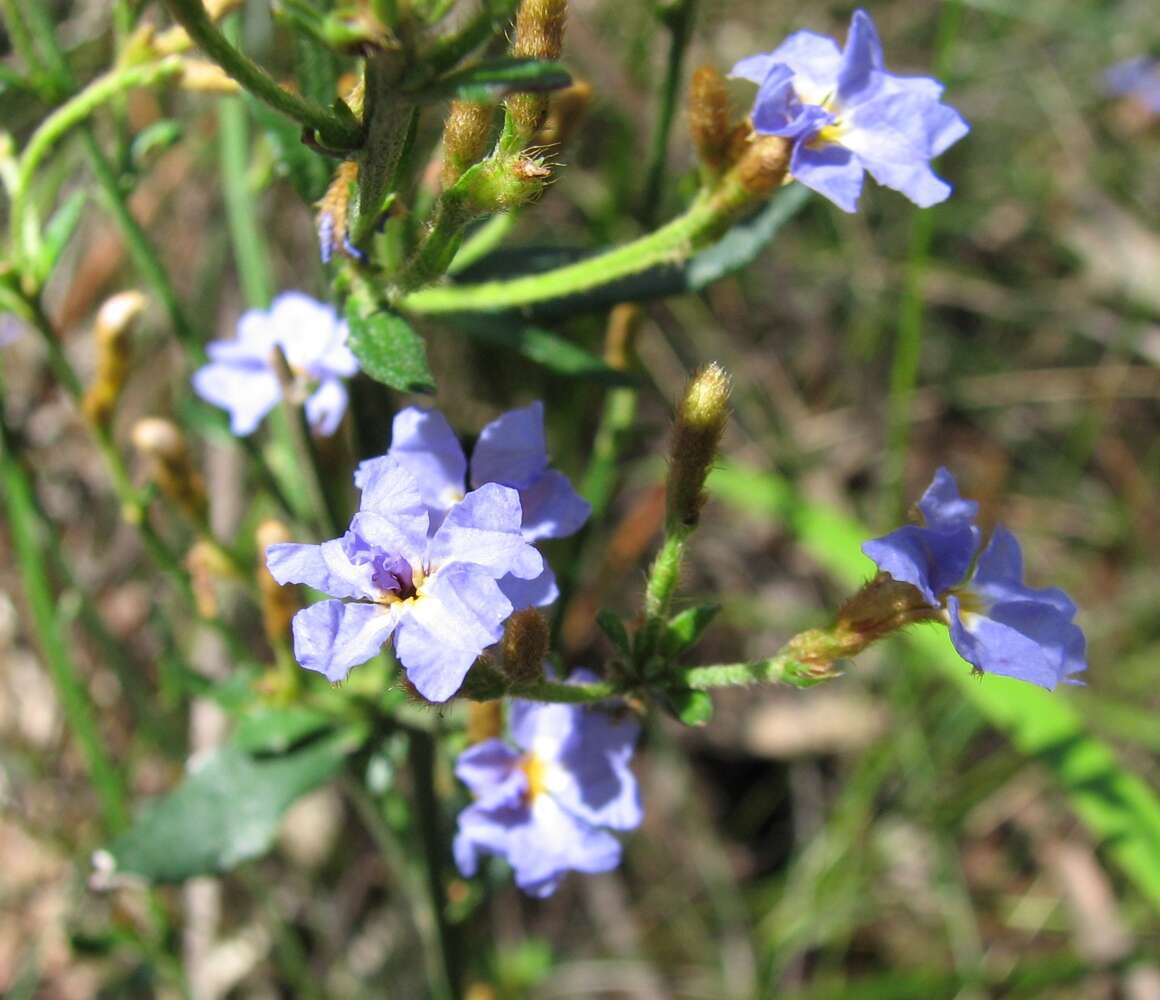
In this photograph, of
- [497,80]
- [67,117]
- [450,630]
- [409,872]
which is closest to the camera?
[497,80]

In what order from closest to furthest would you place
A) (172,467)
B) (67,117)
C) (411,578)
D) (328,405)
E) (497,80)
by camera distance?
(497,80) → (411,578) → (328,405) → (67,117) → (172,467)

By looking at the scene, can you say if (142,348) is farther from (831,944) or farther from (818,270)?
(831,944)

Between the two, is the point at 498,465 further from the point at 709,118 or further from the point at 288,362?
the point at 709,118

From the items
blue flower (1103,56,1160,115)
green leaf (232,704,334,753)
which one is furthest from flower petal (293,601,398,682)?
blue flower (1103,56,1160,115)

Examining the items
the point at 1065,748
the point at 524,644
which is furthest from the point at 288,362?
the point at 1065,748

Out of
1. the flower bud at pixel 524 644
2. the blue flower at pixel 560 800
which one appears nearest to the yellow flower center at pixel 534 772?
the blue flower at pixel 560 800

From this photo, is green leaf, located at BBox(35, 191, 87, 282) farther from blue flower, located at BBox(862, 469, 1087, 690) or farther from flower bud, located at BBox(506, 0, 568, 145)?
blue flower, located at BBox(862, 469, 1087, 690)

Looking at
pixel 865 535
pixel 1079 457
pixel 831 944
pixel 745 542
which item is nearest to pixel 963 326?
pixel 1079 457
